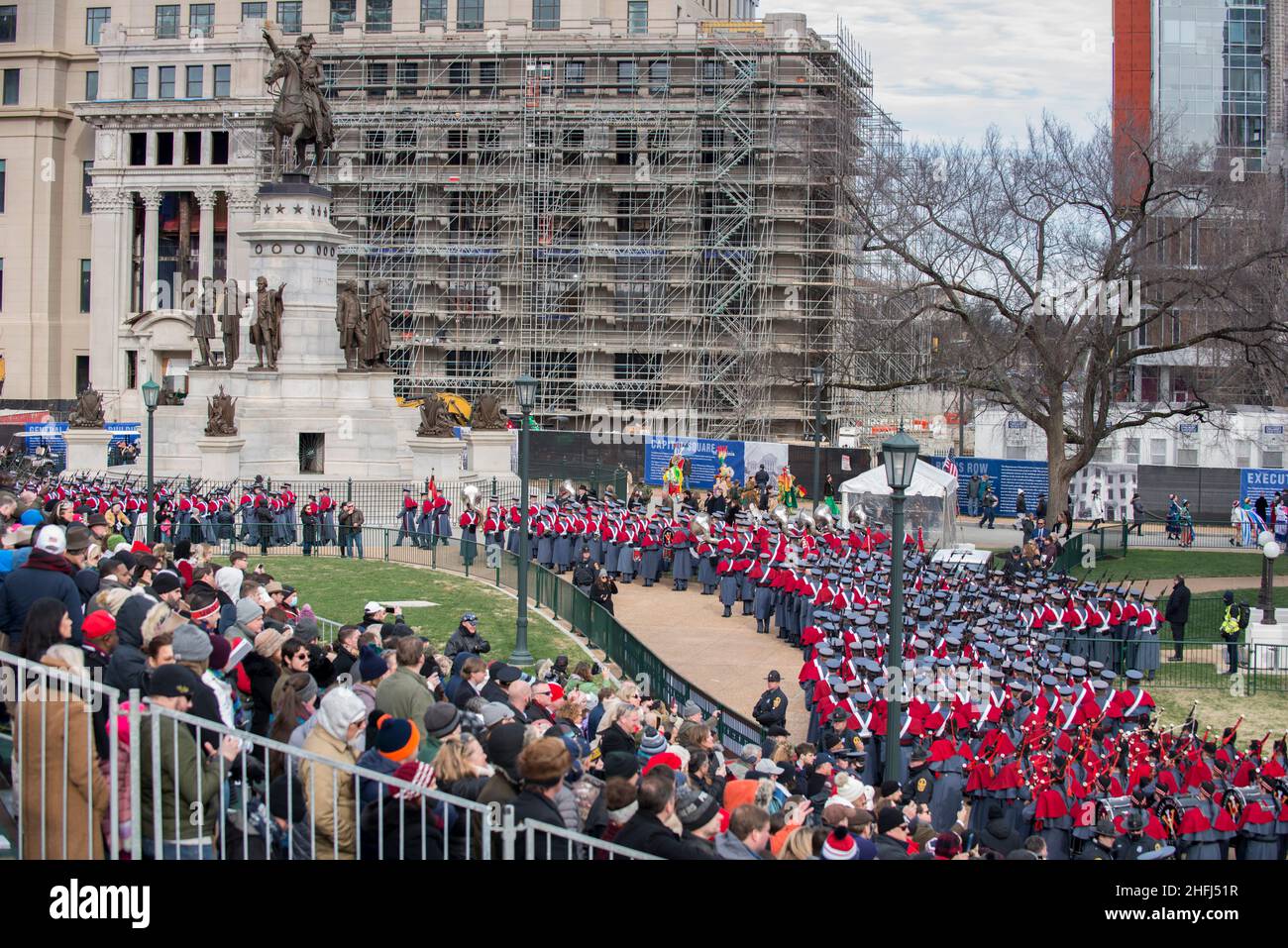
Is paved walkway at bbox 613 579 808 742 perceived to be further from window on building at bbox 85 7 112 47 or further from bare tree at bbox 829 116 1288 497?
window on building at bbox 85 7 112 47

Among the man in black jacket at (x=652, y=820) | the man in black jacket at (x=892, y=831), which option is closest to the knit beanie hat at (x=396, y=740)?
the man in black jacket at (x=652, y=820)

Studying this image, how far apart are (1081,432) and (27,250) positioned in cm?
5833

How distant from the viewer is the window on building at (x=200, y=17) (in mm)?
71125

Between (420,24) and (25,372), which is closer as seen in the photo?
(420,24)

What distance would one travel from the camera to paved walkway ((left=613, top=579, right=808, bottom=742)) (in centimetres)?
2044

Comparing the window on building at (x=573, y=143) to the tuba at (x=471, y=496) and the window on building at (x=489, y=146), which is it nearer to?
the window on building at (x=489, y=146)

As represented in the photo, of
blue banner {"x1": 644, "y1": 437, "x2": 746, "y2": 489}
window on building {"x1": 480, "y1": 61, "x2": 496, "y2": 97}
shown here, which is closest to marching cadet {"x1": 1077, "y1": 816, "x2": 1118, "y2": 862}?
blue banner {"x1": 644, "y1": 437, "x2": 746, "y2": 489}

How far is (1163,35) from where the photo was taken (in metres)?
81.8

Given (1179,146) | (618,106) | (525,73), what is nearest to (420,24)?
(525,73)

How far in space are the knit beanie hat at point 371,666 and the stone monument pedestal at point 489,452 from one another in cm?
2853

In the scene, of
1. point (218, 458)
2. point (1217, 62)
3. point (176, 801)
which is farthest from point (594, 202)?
point (176, 801)

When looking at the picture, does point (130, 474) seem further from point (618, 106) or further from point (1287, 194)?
point (1287, 194)

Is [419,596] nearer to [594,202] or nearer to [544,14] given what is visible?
[594,202]

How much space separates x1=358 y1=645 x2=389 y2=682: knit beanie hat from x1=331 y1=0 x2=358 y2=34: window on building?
61.7 m
